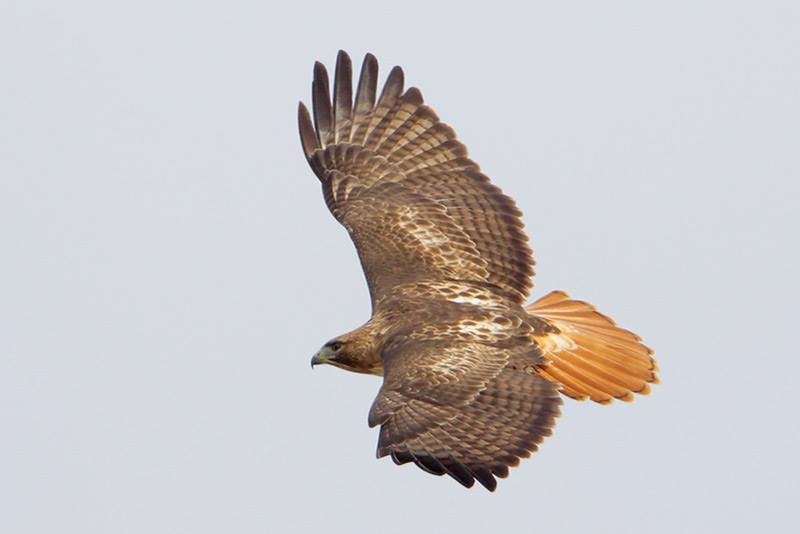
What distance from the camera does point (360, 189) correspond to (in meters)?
13.9

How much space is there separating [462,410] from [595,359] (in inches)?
71.8

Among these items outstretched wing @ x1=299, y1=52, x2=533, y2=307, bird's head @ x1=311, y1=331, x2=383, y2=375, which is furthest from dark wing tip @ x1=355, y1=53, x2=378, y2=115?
bird's head @ x1=311, y1=331, x2=383, y2=375

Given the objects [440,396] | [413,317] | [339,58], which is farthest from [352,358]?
[339,58]

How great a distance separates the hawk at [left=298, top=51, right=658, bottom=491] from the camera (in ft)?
36.5

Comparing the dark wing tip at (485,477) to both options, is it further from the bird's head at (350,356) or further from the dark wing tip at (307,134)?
the dark wing tip at (307,134)

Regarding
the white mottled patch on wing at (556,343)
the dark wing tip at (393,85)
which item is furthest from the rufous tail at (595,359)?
the dark wing tip at (393,85)

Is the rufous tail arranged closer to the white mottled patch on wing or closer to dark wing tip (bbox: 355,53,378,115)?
the white mottled patch on wing

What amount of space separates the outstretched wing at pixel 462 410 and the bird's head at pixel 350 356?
2.36ft

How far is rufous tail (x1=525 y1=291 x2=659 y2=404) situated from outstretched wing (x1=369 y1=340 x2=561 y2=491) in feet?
2.05

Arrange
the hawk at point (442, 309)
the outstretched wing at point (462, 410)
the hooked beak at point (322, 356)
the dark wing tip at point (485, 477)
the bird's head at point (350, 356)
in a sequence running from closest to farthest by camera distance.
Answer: the dark wing tip at point (485, 477)
the outstretched wing at point (462, 410)
the hawk at point (442, 309)
the bird's head at point (350, 356)
the hooked beak at point (322, 356)

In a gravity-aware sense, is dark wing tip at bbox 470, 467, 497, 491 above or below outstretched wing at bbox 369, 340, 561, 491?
below

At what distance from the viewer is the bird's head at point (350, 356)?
1269cm

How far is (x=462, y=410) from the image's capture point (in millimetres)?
11234

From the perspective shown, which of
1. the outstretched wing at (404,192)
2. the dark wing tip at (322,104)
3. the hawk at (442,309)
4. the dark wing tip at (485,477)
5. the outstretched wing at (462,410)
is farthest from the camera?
the dark wing tip at (322,104)
